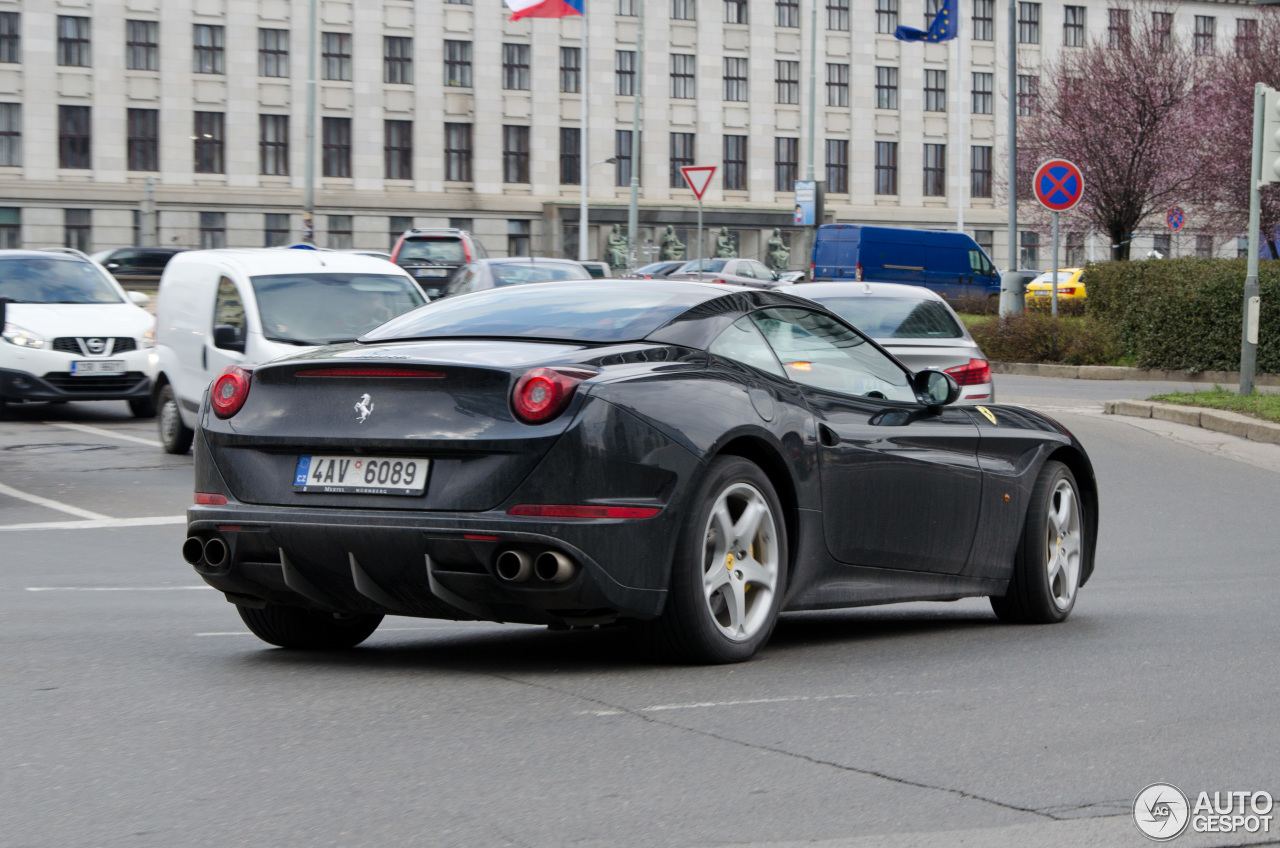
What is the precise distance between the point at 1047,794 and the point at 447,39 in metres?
65.9

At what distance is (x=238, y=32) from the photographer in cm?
6519

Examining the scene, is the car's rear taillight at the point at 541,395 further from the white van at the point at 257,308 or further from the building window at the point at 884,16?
the building window at the point at 884,16

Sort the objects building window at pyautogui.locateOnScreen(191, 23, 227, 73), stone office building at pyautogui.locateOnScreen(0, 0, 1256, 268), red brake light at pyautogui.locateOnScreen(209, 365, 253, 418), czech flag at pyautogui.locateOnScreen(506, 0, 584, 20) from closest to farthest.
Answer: red brake light at pyautogui.locateOnScreen(209, 365, 253, 418), czech flag at pyautogui.locateOnScreen(506, 0, 584, 20), stone office building at pyautogui.locateOnScreen(0, 0, 1256, 268), building window at pyautogui.locateOnScreen(191, 23, 227, 73)

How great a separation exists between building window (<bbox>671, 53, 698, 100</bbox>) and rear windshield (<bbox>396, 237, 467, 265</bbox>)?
41170 mm

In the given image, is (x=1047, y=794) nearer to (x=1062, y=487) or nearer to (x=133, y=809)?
(x=133, y=809)

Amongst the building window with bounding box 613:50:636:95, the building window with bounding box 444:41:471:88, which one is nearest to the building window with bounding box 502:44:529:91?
the building window with bounding box 444:41:471:88

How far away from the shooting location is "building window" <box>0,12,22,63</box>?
62.4 metres

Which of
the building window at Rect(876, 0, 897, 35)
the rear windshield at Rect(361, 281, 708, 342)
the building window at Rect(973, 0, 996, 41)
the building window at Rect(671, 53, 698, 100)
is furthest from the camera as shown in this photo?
the building window at Rect(973, 0, 996, 41)

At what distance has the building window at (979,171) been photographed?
76750 mm

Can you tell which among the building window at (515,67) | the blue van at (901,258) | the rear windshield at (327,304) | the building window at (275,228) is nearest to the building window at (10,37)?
the building window at (275,228)

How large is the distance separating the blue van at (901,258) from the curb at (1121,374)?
1970 centimetres

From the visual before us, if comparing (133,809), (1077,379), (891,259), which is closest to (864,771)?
(133,809)

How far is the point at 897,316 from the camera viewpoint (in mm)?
14531

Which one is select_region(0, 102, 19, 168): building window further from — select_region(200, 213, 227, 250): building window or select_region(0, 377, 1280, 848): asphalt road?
select_region(0, 377, 1280, 848): asphalt road
